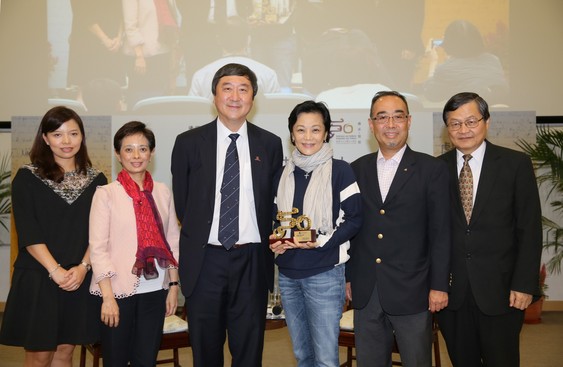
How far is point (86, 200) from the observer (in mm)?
3004

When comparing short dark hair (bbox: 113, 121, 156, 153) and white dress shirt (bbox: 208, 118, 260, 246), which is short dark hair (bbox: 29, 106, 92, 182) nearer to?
short dark hair (bbox: 113, 121, 156, 153)

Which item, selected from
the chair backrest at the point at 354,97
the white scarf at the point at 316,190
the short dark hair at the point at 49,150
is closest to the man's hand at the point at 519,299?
the white scarf at the point at 316,190

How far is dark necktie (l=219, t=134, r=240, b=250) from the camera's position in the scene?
9.57ft

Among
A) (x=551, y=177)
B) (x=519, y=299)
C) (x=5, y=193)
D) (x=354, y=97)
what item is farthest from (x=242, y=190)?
(x=5, y=193)

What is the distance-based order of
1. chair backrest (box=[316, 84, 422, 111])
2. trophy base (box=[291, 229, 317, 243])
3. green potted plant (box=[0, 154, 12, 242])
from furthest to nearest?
green potted plant (box=[0, 154, 12, 242]) < chair backrest (box=[316, 84, 422, 111]) < trophy base (box=[291, 229, 317, 243])

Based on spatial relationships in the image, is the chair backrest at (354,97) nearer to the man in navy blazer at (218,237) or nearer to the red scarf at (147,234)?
the man in navy blazer at (218,237)

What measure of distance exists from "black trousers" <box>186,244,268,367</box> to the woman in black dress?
0.57 meters

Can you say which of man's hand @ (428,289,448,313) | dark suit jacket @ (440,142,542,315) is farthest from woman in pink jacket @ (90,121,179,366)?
dark suit jacket @ (440,142,542,315)

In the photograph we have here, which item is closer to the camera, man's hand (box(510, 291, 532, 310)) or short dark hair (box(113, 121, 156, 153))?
man's hand (box(510, 291, 532, 310))

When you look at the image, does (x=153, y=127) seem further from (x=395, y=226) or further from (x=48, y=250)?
(x=395, y=226)

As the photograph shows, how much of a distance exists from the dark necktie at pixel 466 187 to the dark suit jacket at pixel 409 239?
0.16m

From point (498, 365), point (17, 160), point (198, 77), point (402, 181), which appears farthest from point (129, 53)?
point (498, 365)

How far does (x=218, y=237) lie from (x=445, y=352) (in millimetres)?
3303

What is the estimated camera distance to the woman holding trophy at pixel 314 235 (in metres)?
2.81
